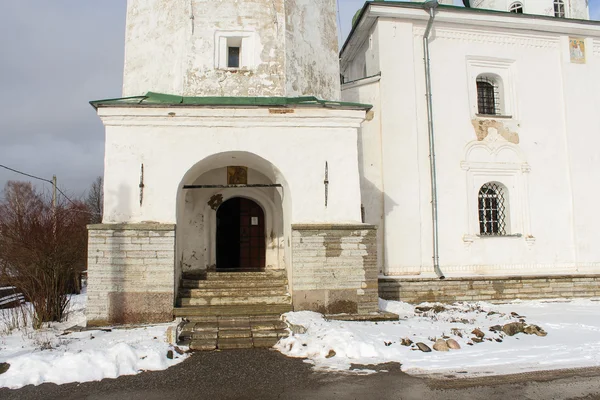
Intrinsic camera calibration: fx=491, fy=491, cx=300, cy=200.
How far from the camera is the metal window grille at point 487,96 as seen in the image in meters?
14.0

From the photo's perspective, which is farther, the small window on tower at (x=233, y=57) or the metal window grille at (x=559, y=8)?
the metal window grille at (x=559, y=8)

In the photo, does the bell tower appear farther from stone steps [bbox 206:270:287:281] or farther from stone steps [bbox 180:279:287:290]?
stone steps [bbox 180:279:287:290]

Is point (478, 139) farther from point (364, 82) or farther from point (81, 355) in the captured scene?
point (81, 355)

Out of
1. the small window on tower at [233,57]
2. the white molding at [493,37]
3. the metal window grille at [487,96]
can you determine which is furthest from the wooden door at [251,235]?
the metal window grille at [487,96]

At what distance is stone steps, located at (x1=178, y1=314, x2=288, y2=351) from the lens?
303 inches

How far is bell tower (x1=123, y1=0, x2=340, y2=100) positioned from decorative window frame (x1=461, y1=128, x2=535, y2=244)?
461cm

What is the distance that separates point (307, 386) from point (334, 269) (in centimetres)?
383

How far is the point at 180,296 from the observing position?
9898mm

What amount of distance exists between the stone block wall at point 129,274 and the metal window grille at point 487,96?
9703mm

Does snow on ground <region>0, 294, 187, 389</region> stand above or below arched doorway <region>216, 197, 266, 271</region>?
below

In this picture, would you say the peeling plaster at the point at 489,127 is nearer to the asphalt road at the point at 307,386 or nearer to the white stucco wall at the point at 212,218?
the white stucco wall at the point at 212,218

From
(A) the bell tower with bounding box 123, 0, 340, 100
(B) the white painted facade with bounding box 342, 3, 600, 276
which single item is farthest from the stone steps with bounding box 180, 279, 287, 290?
(A) the bell tower with bounding box 123, 0, 340, 100

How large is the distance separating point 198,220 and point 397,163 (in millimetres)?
5254

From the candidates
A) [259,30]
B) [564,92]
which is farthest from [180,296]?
[564,92]
